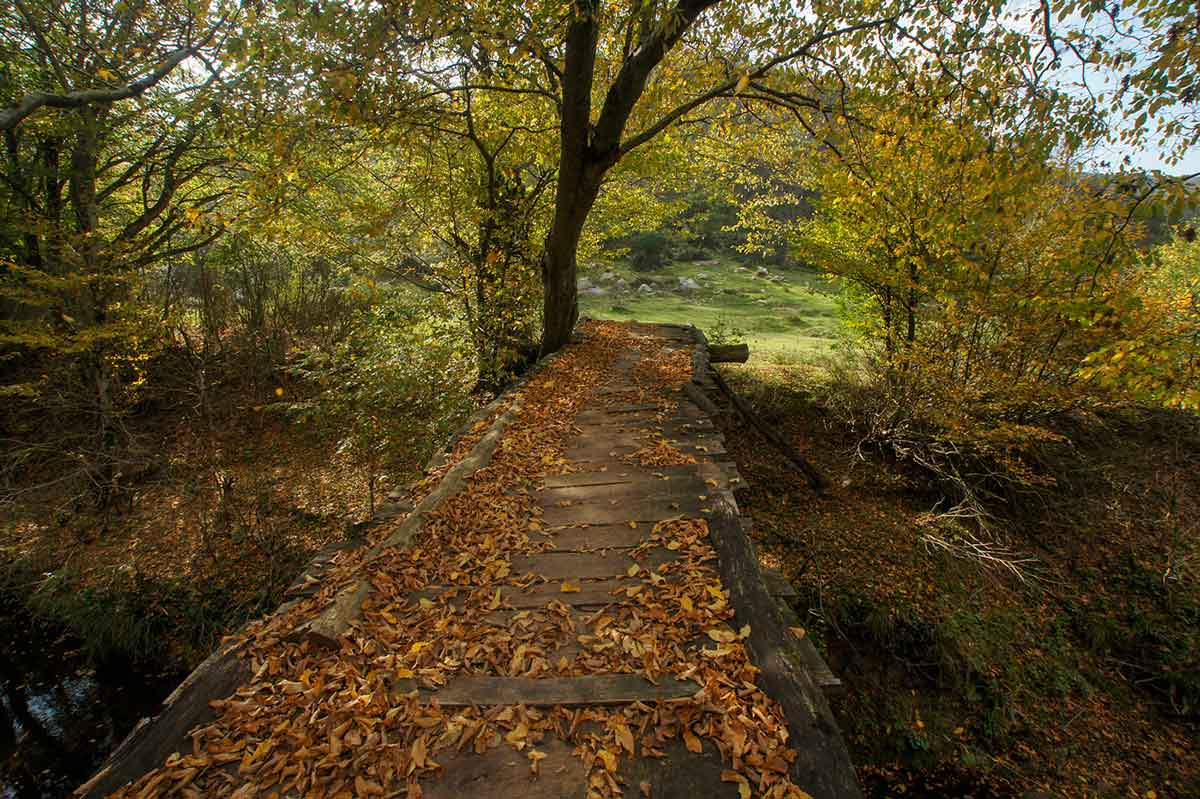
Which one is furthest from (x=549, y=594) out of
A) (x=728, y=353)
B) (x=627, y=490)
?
(x=728, y=353)

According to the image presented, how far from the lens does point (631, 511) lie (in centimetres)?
416

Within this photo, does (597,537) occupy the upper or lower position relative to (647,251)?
lower

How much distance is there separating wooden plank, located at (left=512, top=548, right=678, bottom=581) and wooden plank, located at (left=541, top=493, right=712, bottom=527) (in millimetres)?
421

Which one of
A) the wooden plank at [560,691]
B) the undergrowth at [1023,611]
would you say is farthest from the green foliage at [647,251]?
the wooden plank at [560,691]

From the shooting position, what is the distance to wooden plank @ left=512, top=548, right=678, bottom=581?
3459 mm

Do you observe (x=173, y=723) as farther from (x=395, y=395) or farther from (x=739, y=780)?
(x=395, y=395)

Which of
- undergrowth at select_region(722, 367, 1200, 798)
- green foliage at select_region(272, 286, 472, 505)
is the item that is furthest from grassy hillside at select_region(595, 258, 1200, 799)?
green foliage at select_region(272, 286, 472, 505)

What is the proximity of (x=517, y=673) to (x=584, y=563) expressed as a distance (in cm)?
103

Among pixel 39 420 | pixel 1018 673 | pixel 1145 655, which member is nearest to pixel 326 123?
pixel 39 420

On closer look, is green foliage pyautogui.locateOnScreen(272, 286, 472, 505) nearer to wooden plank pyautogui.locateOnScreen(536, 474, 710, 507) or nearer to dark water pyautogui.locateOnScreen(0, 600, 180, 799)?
wooden plank pyautogui.locateOnScreen(536, 474, 710, 507)

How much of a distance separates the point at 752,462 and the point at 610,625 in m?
8.08

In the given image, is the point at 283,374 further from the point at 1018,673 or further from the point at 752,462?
the point at 1018,673

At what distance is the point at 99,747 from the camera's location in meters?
5.61

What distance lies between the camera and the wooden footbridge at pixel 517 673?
2.07 m
